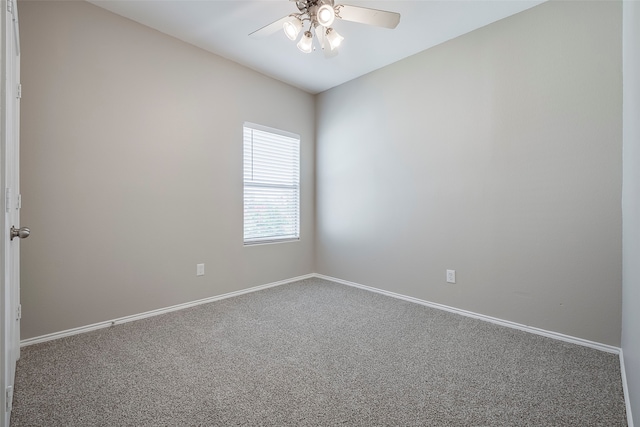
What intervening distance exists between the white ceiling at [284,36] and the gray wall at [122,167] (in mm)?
185

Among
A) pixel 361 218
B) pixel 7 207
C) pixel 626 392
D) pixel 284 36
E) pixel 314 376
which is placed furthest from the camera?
pixel 361 218

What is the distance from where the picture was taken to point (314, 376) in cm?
179

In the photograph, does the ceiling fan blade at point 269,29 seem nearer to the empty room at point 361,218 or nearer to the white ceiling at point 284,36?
the empty room at point 361,218

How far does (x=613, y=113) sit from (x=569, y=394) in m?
1.81

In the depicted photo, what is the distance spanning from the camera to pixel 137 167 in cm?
264

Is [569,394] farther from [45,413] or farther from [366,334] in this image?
[45,413]

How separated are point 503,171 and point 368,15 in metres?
1.66

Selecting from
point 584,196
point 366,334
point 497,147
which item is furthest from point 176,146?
point 584,196

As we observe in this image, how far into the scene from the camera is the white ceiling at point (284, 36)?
2.38 metres

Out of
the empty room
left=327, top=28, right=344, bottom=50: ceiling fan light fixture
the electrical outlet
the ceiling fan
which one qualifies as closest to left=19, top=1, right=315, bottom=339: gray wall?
the empty room

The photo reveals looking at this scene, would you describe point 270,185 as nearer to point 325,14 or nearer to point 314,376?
point 325,14

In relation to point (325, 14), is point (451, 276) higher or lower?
lower

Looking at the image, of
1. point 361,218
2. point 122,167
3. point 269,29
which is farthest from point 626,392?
point 122,167

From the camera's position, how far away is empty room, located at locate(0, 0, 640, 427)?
5.31 feet
